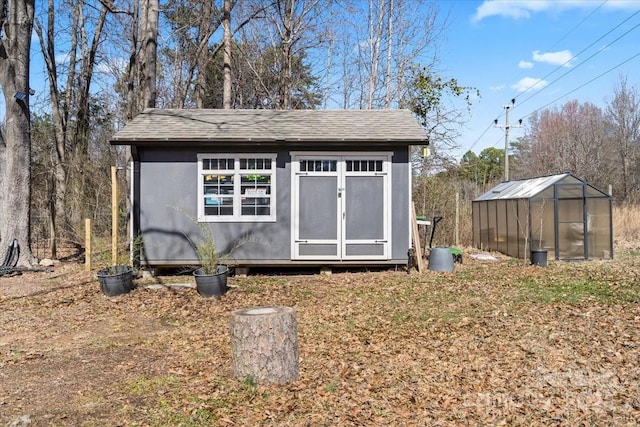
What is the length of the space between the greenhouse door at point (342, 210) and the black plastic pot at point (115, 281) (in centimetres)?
305

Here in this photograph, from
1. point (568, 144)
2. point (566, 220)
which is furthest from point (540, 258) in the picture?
point (568, 144)

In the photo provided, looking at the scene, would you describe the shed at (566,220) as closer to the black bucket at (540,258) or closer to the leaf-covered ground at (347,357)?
the black bucket at (540,258)

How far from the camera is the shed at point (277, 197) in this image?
8.70 meters

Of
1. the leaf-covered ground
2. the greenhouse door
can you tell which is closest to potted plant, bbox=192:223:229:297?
the leaf-covered ground

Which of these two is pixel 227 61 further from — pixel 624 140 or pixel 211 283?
pixel 624 140

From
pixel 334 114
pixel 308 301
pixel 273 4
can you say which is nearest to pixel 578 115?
pixel 273 4

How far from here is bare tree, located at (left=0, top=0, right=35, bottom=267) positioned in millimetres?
9336

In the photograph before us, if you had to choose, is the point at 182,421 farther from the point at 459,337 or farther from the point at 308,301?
the point at 308,301

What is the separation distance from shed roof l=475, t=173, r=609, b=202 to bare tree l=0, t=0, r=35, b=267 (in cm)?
1145

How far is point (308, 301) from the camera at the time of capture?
22.4ft

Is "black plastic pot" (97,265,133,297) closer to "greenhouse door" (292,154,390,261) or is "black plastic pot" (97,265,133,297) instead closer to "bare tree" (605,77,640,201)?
"greenhouse door" (292,154,390,261)

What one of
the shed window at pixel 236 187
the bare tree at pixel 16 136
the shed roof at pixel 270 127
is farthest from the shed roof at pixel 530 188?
the bare tree at pixel 16 136

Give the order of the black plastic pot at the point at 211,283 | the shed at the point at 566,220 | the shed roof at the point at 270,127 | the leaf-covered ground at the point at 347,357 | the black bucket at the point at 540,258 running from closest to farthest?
the leaf-covered ground at the point at 347,357 → the black plastic pot at the point at 211,283 → the shed roof at the point at 270,127 → the black bucket at the point at 540,258 → the shed at the point at 566,220

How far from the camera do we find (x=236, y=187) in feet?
28.8
